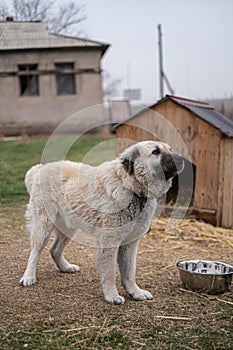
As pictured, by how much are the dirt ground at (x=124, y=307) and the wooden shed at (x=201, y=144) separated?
4.72 ft

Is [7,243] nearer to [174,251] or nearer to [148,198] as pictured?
[174,251]

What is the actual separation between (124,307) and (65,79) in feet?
56.4

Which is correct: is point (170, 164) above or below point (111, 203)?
above

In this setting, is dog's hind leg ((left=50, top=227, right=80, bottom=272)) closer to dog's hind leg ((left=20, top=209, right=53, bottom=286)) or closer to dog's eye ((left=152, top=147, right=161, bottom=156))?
dog's hind leg ((left=20, top=209, right=53, bottom=286))

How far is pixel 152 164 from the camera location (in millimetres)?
4211

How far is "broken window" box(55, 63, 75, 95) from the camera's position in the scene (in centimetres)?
2012

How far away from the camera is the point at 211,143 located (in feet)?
24.3

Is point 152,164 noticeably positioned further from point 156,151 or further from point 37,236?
point 37,236

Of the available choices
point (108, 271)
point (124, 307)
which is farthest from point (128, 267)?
point (124, 307)

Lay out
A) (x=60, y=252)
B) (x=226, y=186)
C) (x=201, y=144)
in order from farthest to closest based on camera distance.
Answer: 1. (x=201, y=144)
2. (x=226, y=186)
3. (x=60, y=252)

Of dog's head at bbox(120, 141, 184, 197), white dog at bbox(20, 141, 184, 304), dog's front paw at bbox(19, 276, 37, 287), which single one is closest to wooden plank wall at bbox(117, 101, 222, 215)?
white dog at bbox(20, 141, 184, 304)

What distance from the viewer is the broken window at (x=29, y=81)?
19516 millimetres

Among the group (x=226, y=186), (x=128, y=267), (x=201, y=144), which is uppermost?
(x=201, y=144)

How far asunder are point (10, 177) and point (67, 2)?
5.02 m
